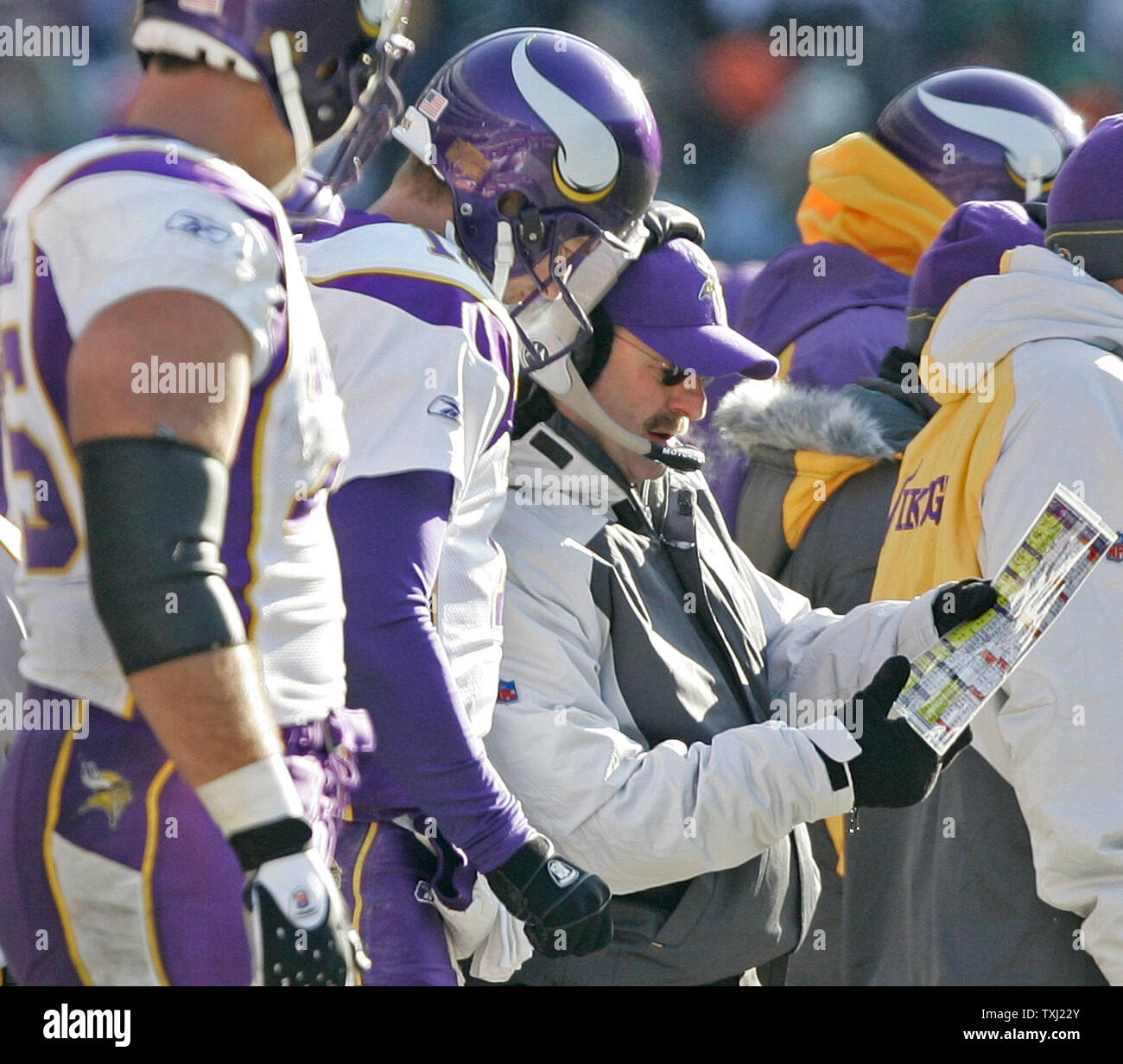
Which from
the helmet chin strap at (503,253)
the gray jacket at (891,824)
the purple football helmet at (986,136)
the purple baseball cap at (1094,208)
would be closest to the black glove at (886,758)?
the gray jacket at (891,824)

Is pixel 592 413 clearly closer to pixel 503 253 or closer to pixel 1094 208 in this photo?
pixel 503 253

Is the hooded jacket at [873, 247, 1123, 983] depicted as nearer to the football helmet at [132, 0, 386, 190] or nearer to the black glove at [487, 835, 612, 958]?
the black glove at [487, 835, 612, 958]

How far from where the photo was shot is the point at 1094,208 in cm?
311

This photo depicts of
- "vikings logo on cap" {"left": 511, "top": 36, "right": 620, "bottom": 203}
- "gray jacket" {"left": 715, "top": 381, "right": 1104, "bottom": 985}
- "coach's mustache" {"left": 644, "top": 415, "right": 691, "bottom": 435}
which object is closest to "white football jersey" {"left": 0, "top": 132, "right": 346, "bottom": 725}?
"vikings logo on cap" {"left": 511, "top": 36, "right": 620, "bottom": 203}

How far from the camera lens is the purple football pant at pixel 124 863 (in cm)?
167

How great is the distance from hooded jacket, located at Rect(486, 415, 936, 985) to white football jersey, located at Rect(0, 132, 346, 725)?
0.83 meters

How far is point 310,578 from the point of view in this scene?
1802 millimetres

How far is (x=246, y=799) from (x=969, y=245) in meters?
2.36

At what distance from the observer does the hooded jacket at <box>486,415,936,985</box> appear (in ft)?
8.43

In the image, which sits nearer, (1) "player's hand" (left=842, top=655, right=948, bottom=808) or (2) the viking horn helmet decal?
(1) "player's hand" (left=842, top=655, right=948, bottom=808)

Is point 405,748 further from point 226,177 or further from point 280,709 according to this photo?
point 226,177

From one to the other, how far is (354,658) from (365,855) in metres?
0.38

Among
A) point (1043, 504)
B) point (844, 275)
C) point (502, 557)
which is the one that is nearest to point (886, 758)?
point (1043, 504)

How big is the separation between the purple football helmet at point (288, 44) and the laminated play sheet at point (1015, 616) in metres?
1.22
